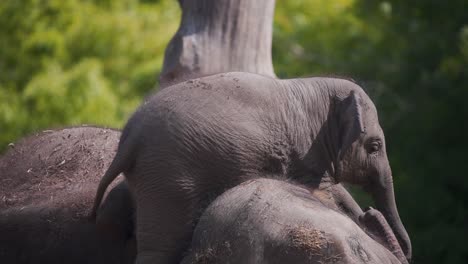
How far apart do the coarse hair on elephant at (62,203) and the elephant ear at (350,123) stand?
0.53 metres

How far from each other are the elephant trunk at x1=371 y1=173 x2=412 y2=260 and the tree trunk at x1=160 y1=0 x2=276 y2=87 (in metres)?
1.61

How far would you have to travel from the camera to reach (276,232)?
8.37ft

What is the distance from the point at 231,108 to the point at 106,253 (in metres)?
0.58

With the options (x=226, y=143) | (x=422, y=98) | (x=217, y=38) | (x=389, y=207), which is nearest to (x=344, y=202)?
(x=389, y=207)

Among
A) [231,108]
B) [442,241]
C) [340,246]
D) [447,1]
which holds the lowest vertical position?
[442,241]

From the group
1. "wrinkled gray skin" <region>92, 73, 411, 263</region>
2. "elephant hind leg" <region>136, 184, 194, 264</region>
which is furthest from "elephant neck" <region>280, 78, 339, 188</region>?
"elephant hind leg" <region>136, 184, 194, 264</region>

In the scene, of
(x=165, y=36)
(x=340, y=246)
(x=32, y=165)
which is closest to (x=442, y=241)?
(x=165, y=36)

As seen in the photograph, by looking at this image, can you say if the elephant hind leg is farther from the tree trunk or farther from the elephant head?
the tree trunk

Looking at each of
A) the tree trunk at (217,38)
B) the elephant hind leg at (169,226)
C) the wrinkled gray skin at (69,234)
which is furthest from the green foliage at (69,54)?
the elephant hind leg at (169,226)

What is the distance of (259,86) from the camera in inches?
110

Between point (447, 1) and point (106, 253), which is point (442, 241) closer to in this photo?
point (447, 1)

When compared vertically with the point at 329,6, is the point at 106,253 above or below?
above

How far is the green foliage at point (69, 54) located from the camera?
14.2 meters

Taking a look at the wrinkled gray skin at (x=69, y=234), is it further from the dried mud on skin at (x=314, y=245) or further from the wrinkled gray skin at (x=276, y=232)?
the dried mud on skin at (x=314, y=245)
